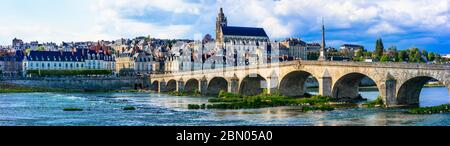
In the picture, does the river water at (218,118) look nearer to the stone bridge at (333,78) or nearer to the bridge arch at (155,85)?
the stone bridge at (333,78)

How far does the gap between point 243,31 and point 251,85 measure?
89602 mm

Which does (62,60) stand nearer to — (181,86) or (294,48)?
(181,86)

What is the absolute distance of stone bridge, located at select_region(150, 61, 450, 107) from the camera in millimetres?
43719

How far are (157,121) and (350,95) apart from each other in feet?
81.4

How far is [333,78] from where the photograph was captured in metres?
52.9

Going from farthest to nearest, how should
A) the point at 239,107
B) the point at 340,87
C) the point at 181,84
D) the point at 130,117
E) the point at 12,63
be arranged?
the point at 12,63 < the point at 181,84 < the point at 340,87 < the point at 239,107 < the point at 130,117

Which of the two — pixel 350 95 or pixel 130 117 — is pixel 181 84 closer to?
pixel 350 95

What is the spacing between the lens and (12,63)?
121125 mm

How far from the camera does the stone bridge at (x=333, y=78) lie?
4372cm

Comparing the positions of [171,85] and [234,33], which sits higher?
[234,33]

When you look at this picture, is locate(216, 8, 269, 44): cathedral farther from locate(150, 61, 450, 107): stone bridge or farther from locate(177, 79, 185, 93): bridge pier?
locate(150, 61, 450, 107): stone bridge

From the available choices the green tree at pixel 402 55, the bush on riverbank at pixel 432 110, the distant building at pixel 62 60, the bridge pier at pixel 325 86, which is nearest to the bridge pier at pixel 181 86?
the bridge pier at pixel 325 86

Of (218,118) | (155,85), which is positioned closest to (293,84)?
(218,118)
